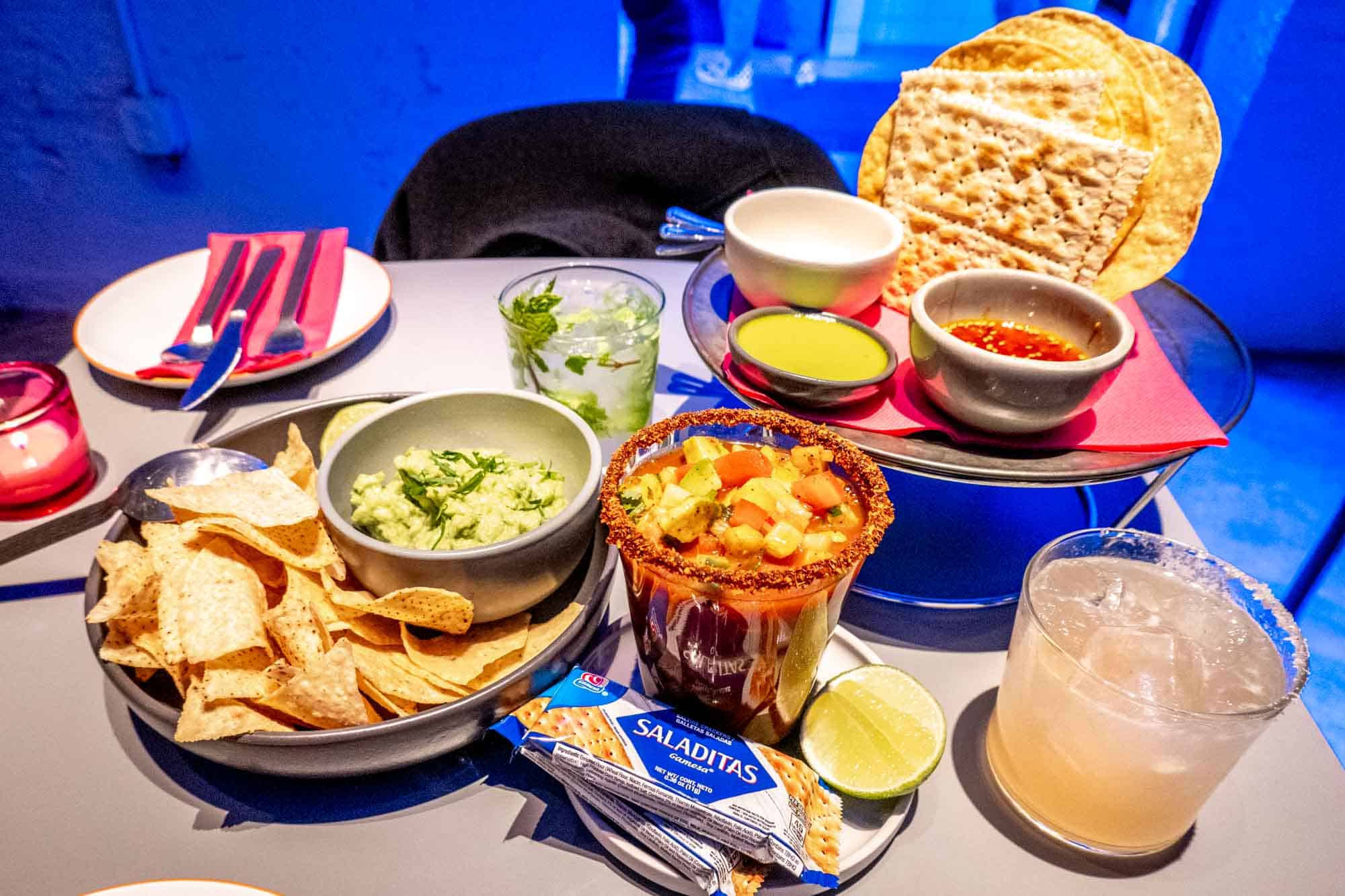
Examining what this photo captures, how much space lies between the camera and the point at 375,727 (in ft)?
2.65

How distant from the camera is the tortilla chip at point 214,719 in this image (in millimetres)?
792

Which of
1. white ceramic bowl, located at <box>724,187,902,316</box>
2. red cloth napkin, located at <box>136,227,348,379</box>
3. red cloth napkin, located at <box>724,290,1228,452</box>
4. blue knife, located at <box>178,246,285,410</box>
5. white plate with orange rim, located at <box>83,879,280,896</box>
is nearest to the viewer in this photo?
white plate with orange rim, located at <box>83,879,280,896</box>

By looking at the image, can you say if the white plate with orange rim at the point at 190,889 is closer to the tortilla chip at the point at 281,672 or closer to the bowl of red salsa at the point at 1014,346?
the tortilla chip at the point at 281,672

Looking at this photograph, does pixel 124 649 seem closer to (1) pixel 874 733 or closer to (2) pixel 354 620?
(2) pixel 354 620

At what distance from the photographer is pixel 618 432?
1.47 m

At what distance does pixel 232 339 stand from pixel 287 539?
2.35 feet

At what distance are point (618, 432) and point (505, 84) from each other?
12.0 ft

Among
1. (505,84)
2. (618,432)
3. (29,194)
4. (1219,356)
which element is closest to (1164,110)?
(1219,356)

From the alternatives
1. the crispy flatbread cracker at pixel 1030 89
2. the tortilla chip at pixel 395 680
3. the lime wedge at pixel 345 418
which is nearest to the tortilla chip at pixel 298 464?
the lime wedge at pixel 345 418

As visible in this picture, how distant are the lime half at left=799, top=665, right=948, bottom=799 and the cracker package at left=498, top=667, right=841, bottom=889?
4 cm

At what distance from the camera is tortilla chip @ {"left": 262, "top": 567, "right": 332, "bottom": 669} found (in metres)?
0.90

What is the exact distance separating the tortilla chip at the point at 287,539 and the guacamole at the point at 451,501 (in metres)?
0.05

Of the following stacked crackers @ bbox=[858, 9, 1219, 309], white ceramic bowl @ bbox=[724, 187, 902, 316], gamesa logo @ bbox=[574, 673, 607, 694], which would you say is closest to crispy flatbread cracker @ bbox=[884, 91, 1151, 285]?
stacked crackers @ bbox=[858, 9, 1219, 309]

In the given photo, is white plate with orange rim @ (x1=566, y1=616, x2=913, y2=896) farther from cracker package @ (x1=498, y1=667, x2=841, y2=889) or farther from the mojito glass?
the mojito glass
